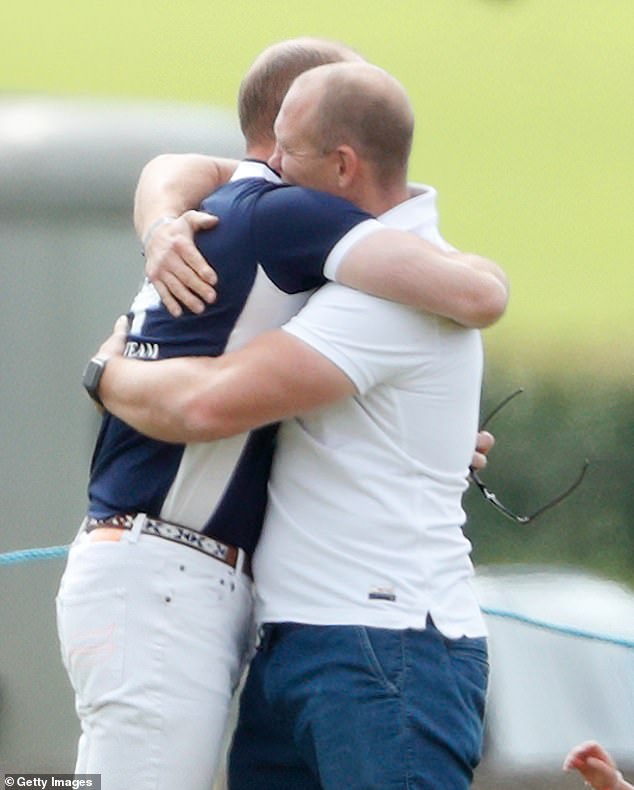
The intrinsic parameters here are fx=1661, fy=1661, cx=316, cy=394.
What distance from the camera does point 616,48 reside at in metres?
6.48

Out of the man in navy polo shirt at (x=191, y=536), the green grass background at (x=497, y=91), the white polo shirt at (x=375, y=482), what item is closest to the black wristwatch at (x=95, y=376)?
the man in navy polo shirt at (x=191, y=536)

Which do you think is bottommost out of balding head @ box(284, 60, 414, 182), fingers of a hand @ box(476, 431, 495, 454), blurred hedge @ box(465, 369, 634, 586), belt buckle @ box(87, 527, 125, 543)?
blurred hedge @ box(465, 369, 634, 586)

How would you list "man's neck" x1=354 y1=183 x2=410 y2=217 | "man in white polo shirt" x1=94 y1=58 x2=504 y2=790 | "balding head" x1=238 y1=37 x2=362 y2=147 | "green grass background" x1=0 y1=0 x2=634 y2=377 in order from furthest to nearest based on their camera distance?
"green grass background" x1=0 y1=0 x2=634 y2=377 → "balding head" x1=238 y1=37 x2=362 y2=147 → "man's neck" x1=354 y1=183 x2=410 y2=217 → "man in white polo shirt" x1=94 y1=58 x2=504 y2=790

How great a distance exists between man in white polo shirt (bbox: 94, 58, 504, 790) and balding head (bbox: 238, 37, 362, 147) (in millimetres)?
122

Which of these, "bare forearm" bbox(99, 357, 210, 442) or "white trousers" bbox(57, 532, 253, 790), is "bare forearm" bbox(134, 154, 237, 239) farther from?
"white trousers" bbox(57, 532, 253, 790)

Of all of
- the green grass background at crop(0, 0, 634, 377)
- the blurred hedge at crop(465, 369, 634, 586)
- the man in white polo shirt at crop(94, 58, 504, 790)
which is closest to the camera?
the man in white polo shirt at crop(94, 58, 504, 790)

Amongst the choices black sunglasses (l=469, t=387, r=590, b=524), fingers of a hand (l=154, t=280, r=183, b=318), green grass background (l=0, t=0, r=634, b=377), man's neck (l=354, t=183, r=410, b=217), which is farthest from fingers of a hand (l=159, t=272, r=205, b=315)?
green grass background (l=0, t=0, r=634, b=377)

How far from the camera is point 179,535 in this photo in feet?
6.21

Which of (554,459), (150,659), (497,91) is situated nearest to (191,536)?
(150,659)

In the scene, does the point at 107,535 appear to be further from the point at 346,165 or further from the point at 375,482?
the point at 346,165

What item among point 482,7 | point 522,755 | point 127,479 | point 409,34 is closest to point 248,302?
point 127,479

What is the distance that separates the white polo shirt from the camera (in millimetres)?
1841

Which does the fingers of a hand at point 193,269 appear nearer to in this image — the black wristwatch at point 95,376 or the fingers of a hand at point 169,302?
the fingers of a hand at point 169,302

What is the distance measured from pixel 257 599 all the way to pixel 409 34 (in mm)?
4351
